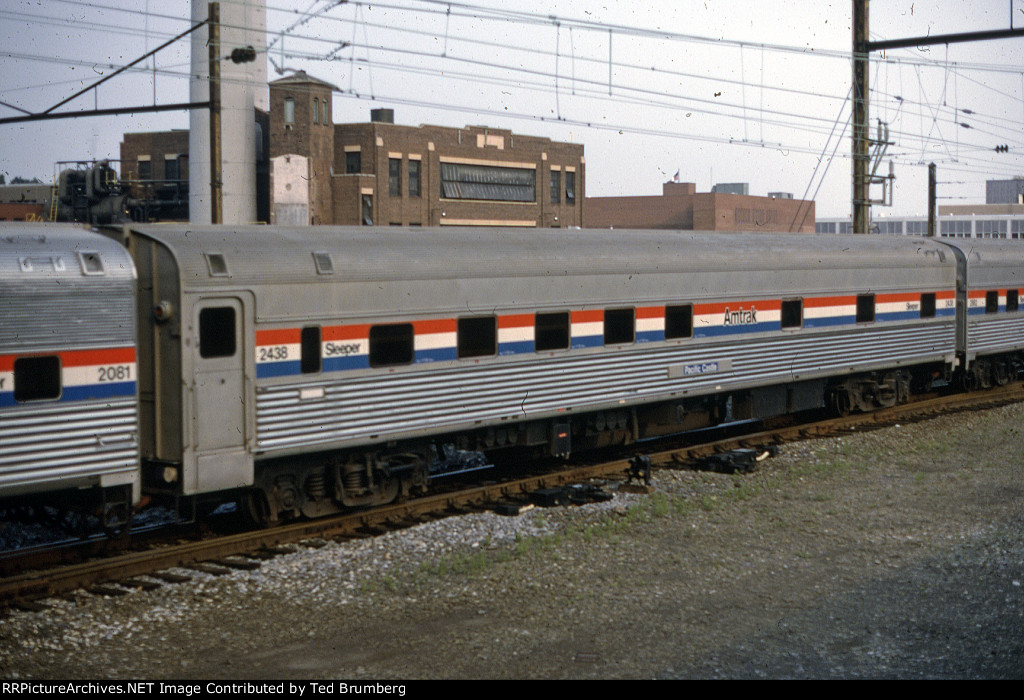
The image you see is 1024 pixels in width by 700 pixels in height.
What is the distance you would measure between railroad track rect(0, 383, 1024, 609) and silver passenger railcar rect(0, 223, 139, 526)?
62 cm

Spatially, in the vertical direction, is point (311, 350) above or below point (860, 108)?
below

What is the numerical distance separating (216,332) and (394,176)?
171 ft

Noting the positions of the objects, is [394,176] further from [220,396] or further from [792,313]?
[220,396]

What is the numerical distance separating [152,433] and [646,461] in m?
7.17

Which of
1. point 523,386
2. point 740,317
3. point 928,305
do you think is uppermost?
point 928,305

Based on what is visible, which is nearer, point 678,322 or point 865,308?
point 678,322

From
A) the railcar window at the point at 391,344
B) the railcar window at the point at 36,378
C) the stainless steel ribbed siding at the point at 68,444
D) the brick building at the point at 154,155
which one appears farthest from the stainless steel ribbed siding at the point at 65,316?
the brick building at the point at 154,155

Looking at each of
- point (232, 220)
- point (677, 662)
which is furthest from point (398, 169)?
point (677, 662)

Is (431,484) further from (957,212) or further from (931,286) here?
(957,212)

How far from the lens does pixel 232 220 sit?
183ft

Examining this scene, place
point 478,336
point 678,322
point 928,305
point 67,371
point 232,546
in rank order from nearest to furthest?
point 67,371 < point 232,546 < point 478,336 < point 678,322 < point 928,305

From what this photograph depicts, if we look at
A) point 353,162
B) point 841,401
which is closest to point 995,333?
point 841,401

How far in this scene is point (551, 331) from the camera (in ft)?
51.3

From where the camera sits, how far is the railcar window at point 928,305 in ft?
75.4
